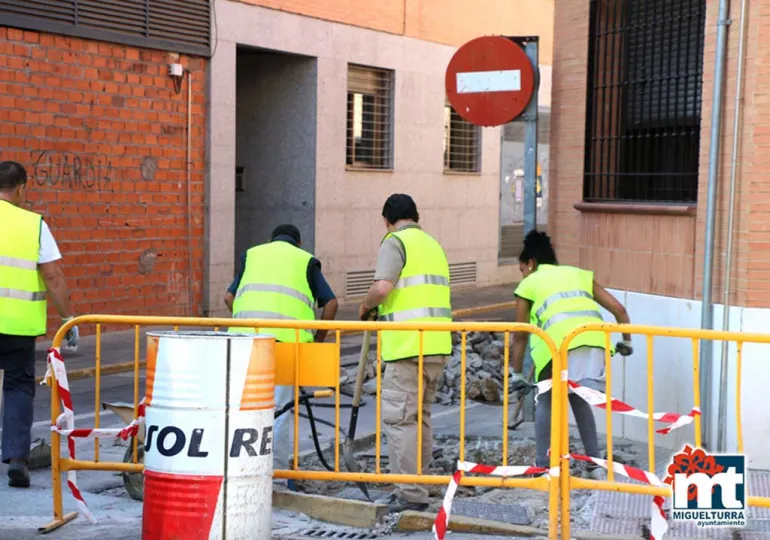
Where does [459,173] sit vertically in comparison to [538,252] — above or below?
above

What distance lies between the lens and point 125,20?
16.2 m

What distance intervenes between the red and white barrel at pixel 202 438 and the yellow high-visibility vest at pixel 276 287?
1748 millimetres

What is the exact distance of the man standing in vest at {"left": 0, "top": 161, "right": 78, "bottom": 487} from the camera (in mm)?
7586

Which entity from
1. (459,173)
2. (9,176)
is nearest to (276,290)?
(9,176)

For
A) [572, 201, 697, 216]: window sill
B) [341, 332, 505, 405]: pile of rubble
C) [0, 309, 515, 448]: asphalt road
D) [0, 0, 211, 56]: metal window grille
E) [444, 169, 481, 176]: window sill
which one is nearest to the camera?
[572, 201, 697, 216]: window sill

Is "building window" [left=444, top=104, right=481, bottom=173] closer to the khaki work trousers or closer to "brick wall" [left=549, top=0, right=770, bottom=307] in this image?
"brick wall" [left=549, top=0, right=770, bottom=307]

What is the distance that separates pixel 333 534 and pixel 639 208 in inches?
162

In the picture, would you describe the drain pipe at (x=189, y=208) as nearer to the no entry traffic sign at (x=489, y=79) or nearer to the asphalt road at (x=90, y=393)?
the asphalt road at (x=90, y=393)

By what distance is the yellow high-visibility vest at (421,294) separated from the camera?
7656mm

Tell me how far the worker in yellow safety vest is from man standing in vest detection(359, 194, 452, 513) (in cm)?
69

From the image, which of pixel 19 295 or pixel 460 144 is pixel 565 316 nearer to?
pixel 19 295

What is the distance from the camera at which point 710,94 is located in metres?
8.99

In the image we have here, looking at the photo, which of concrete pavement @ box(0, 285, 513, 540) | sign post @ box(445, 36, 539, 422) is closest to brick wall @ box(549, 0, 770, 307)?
sign post @ box(445, 36, 539, 422)

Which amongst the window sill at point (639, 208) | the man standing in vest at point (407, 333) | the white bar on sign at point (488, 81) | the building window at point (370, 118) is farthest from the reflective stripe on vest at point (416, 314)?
the building window at point (370, 118)
